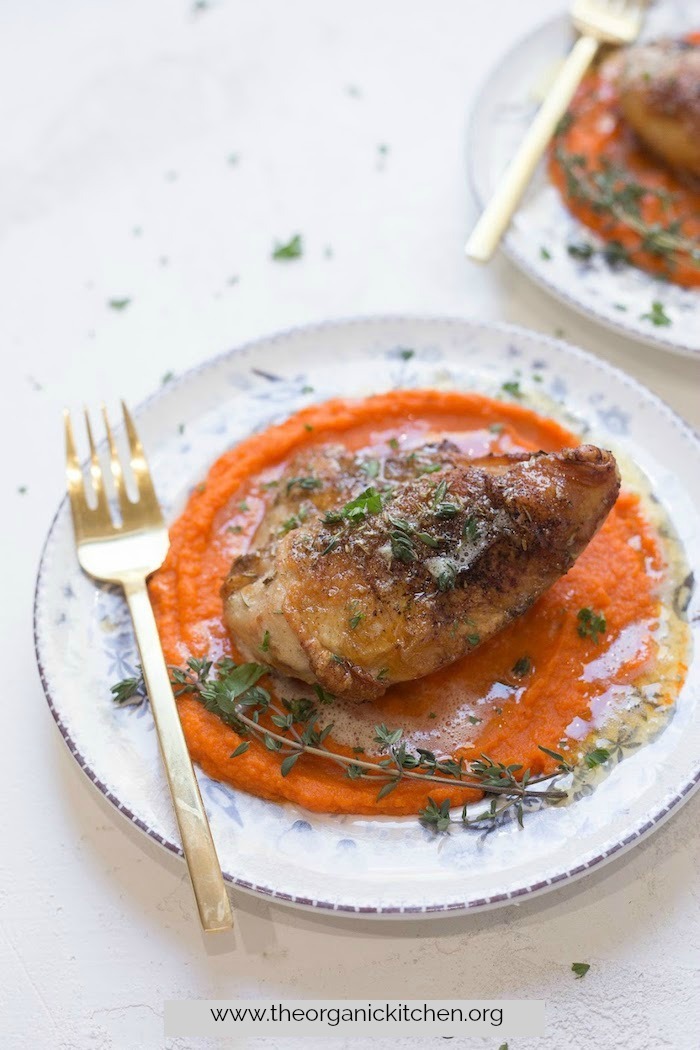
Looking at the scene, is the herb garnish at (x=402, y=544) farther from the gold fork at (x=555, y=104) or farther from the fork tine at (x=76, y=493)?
the gold fork at (x=555, y=104)

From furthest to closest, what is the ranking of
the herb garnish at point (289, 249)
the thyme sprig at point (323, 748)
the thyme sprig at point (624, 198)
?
the herb garnish at point (289, 249), the thyme sprig at point (624, 198), the thyme sprig at point (323, 748)

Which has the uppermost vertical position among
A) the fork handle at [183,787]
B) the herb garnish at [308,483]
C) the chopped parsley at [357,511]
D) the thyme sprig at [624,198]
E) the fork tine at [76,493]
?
the thyme sprig at [624,198]

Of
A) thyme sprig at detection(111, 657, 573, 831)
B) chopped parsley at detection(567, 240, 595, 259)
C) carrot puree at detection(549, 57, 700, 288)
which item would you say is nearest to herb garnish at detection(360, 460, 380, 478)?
thyme sprig at detection(111, 657, 573, 831)

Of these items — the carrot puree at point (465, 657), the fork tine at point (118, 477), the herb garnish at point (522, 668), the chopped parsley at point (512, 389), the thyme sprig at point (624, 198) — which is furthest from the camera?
the thyme sprig at point (624, 198)

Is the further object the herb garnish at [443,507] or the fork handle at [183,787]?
the herb garnish at [443,507]

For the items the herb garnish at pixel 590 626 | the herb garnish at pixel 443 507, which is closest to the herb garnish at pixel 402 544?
the herb garnish at pixel 443 507

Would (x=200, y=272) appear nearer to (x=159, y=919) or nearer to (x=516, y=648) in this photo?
(x=516, y=648)

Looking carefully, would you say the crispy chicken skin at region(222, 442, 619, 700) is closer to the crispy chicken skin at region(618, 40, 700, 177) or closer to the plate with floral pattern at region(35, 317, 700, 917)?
the plate with floral pattern at region(35, 317, 700, 917)

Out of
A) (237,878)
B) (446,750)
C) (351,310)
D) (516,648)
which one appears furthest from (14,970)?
(351,310)
